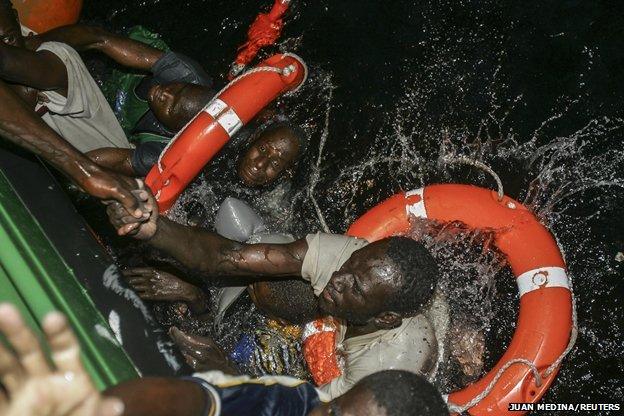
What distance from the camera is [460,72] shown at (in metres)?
5.26

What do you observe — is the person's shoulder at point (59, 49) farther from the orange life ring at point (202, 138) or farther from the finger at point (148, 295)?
the finger at point (148, 295)

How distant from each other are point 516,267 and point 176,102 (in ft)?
7.76

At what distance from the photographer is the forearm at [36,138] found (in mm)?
2442

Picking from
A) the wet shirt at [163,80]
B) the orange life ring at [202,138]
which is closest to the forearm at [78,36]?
the wet shirt at [163,80]

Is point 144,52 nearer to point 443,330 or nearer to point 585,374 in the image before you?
point 443,330

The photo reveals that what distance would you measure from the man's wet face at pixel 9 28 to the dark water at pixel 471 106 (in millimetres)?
1868

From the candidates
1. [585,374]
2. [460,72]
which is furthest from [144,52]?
[585,374]

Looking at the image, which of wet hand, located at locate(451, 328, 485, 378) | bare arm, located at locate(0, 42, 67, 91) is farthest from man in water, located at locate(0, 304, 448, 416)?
bare arm, located at locate(0, 42, 67, 91)

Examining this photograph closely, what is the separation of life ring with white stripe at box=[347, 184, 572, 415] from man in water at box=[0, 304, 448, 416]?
143 centimetres

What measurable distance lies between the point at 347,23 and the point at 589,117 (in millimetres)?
2228

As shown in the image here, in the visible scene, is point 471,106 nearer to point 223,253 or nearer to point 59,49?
point 223,253

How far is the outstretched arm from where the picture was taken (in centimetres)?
245

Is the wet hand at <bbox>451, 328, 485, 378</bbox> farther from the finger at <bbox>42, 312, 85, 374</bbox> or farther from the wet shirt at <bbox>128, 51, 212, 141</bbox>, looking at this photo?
the finger at <bbox>42, 312, 85, 374</bbox>

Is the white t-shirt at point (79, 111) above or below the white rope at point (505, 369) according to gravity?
above
